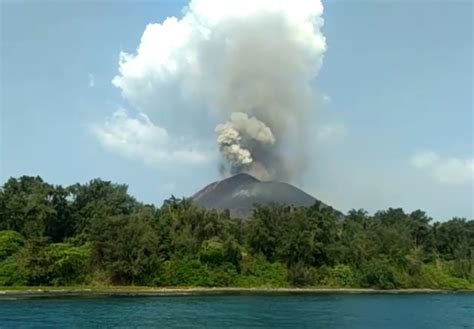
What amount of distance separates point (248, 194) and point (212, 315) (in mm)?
124038

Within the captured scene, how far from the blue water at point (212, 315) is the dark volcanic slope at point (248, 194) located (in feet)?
340

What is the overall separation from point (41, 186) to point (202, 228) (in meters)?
22.1

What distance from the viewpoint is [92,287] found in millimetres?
65938

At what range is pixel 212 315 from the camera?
40062 millimetres

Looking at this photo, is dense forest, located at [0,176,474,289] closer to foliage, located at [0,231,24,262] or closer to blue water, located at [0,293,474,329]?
foliage, located at [0,231,24,262]

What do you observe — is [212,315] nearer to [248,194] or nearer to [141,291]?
[141,291]

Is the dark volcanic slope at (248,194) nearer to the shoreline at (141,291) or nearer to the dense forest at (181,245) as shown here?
the dense forest at (181,245)

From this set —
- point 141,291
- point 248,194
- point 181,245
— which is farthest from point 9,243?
point 248,194

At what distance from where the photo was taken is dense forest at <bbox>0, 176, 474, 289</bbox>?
6962 cm

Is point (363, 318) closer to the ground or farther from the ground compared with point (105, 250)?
closer to the ground

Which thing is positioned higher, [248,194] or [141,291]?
[248,194]

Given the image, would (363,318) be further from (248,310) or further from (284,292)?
(284,292)

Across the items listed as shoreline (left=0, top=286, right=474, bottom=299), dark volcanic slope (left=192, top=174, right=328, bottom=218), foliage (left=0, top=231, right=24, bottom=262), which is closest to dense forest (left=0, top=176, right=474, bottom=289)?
foliage (left=0, top=231, right=24, bottom=262)

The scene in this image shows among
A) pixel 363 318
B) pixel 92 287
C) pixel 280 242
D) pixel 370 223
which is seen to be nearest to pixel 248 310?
pixel 363 318
